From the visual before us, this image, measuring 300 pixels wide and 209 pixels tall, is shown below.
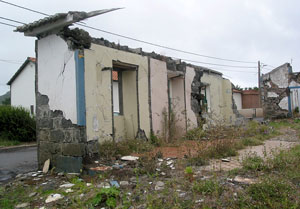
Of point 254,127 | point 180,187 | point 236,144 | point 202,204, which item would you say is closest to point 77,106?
point 180,187

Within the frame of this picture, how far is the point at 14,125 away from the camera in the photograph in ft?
42.7

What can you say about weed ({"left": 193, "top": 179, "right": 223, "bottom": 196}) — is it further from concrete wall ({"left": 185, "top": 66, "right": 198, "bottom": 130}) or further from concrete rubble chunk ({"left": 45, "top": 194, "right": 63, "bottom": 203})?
concrete wall ({"left": 185, "top": 66, "right": 198, "bottom": 130})

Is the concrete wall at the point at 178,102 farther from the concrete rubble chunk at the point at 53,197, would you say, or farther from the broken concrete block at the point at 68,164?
the concrete rubble chunk at the point at 53,197

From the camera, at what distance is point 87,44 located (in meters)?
5.38

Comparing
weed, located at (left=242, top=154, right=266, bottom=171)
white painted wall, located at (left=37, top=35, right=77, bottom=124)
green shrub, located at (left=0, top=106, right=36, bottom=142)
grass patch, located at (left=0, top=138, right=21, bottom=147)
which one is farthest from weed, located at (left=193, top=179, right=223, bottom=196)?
green shrub, located at (left=0, top=106, right=36, bottom=142)

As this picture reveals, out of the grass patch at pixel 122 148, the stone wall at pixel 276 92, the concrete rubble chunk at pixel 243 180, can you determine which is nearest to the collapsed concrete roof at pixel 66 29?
the grass patch at pixel 122 148

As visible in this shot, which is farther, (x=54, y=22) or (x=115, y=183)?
(x=54, y=22)

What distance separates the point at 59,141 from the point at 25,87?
15642 millimetres

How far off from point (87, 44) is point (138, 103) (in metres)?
2.04

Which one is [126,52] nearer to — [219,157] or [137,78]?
[137,78]

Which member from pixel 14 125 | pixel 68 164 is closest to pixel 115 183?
pixel 68 164

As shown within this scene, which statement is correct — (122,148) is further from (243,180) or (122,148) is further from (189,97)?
(189,97)

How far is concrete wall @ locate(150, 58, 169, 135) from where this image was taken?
7.14 meters

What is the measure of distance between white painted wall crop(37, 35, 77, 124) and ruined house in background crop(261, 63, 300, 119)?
12570mm
